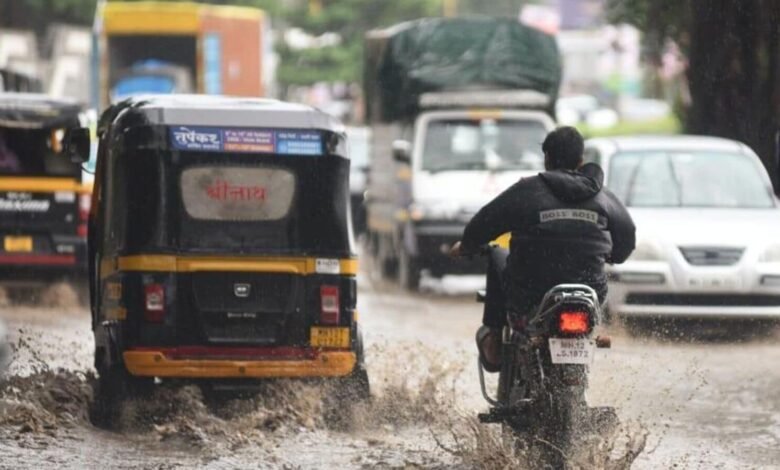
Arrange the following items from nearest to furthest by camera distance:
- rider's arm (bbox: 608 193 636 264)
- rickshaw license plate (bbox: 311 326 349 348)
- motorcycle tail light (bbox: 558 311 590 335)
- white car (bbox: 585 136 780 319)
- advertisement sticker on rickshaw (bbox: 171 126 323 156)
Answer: motorcycle tail light (bbox: 558 311 590 335), rider's arm (bbox: 608 193 636 264), advertisement sticker on rickshaw (bbox: 171 126 323 156), rickshaw license plate (bbox: 311 326 349 348), white car (bbox: 585 136 780 319)

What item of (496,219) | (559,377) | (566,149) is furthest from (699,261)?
(559,377)

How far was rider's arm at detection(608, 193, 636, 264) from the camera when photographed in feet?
31.9

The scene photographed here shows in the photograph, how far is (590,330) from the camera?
9.17m

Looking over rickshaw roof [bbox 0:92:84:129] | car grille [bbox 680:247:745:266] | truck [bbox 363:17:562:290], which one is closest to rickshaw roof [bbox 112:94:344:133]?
car grille [bbox 680:247:745:266]

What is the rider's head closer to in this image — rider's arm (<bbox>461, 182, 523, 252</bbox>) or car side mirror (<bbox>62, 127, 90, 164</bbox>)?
rider's arm (<bbox>461, 182, 523, 252</bbox>)

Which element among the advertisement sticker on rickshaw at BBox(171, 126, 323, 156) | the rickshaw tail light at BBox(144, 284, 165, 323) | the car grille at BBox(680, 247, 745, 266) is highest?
the advertisement sticker on rickshaw at BBox(171, 126, 323, 156)

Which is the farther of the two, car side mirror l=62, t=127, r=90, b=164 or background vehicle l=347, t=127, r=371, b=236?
background vehicle l=347, t=127, r=371, b=236

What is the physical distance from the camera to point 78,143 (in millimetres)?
13234

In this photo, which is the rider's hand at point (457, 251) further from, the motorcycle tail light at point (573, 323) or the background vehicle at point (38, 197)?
the background vehicle at point (38, 197)

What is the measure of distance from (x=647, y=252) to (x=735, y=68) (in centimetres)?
753

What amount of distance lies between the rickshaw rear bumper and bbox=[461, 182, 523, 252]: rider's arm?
243 cm

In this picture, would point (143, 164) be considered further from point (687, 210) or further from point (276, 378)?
point (687, 210)

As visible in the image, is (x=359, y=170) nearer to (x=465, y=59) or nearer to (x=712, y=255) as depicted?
(x=465, y=59)

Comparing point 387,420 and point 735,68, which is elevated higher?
point 735,68
